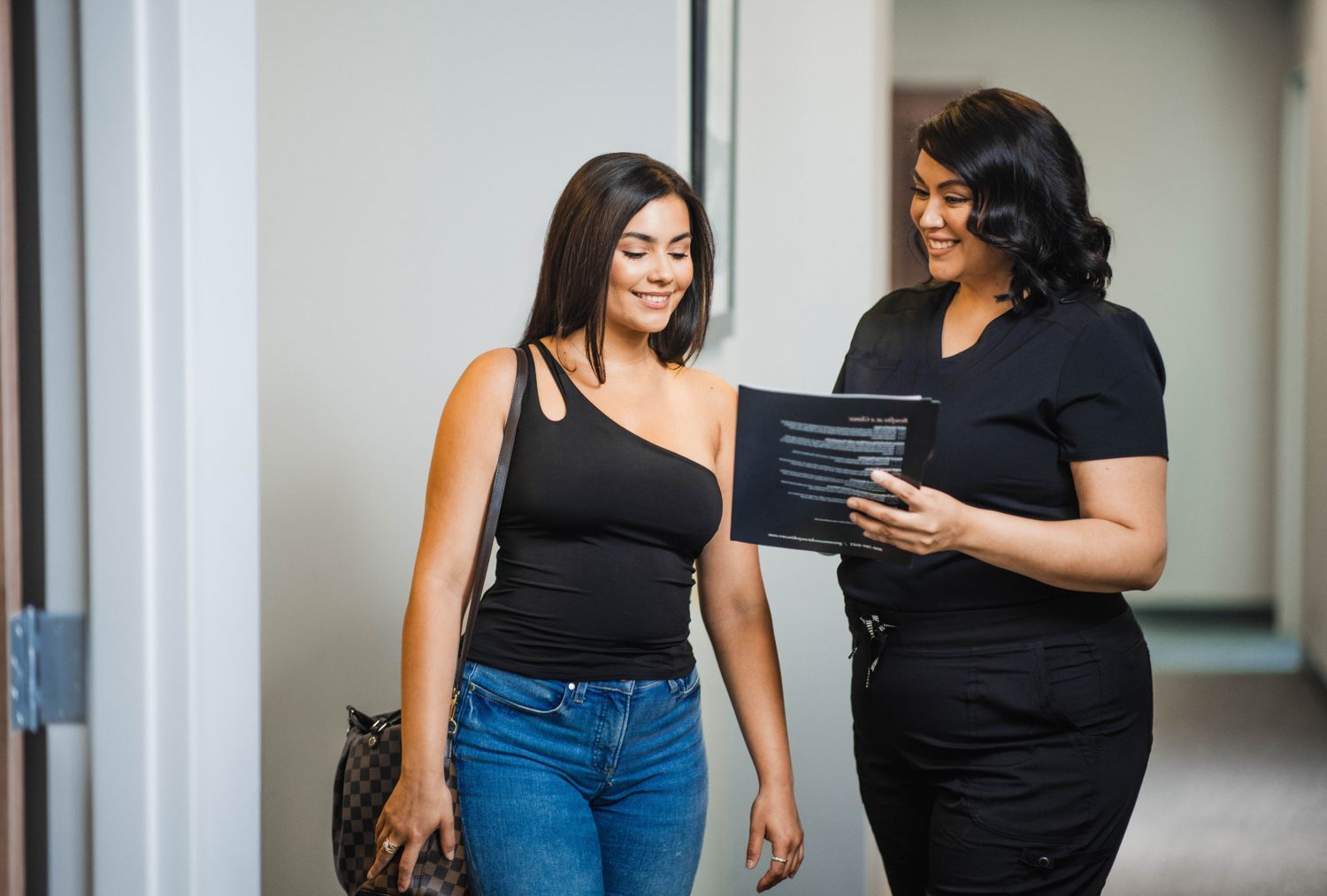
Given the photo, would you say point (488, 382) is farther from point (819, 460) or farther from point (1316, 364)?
point (1316, 364)

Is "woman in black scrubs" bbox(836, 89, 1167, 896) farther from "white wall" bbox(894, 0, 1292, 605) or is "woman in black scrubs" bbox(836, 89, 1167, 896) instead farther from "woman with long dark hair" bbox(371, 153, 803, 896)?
"white wall" bbox(894, 0, 1292, 605)

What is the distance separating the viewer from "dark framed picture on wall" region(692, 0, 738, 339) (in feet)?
7.66

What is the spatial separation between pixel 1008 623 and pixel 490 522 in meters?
0.65

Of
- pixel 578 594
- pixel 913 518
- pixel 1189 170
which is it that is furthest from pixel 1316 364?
pixel 578 594

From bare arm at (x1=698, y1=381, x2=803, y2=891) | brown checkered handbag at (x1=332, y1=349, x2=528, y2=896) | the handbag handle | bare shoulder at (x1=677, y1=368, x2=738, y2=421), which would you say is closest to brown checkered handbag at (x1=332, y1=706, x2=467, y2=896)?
brown checkered handbag at (x1=332, y1=349, x2=528, y2=896)

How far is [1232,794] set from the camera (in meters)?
4.02

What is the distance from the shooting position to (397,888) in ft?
4.77

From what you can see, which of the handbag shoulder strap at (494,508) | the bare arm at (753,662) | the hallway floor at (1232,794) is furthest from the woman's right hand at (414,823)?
the hallway floor at (1232,794)

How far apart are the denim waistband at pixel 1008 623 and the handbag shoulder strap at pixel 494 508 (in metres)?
0.53

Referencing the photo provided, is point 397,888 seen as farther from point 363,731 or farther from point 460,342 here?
point 460,342

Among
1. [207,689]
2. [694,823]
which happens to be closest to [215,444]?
[207,689]

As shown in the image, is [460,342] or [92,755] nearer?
[92,755]

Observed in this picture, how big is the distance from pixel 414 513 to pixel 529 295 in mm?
442

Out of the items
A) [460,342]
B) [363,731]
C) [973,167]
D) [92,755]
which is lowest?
[363,731]
